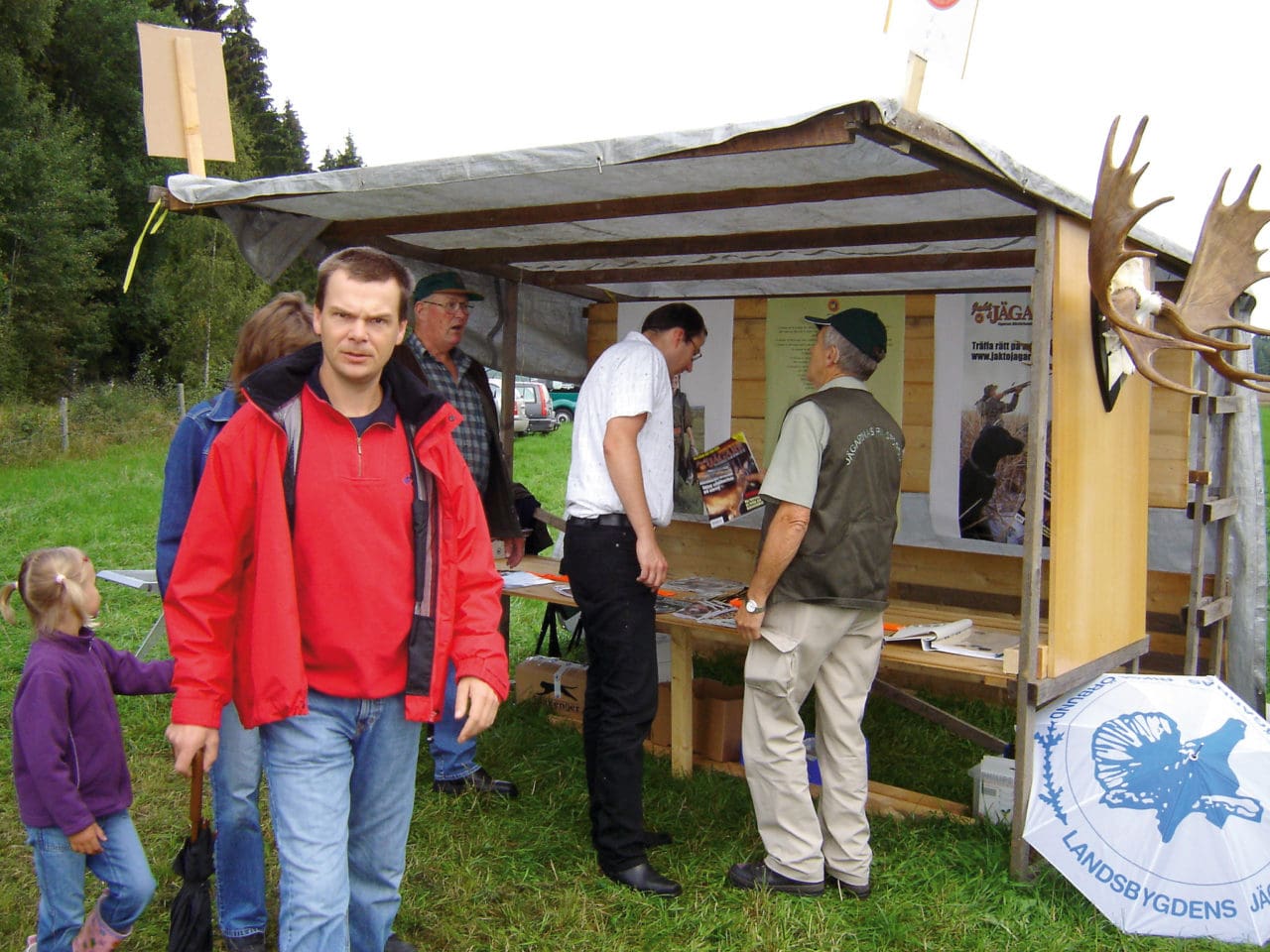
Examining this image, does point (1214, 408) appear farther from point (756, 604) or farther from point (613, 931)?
point (613, 931)

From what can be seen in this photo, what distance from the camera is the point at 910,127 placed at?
110 inches

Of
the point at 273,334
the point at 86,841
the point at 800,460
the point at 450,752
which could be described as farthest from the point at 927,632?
the point at 86,841

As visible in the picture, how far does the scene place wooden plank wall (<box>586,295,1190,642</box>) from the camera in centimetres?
491

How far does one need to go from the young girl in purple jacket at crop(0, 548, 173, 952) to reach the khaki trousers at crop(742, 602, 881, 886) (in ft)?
6.42

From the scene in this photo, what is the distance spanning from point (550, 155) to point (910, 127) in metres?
1.08

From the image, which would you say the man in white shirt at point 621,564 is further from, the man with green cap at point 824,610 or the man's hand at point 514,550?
the man's hand at point 514,550

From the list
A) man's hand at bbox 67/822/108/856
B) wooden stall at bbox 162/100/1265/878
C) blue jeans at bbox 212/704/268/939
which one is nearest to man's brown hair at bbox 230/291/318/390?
wooden stall at bbox 162/100/1265/878

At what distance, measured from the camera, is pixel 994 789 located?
4125 mm

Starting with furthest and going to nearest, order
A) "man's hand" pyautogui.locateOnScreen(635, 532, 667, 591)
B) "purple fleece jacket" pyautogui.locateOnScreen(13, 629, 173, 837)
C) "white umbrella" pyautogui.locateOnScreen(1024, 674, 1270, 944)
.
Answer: "man's hand" pyautogui.locateOnScreen(635, 532, 667, 591)
"white umbrella" pyautogui.locateOnScreen(1024, 674, 1270, 944)
"purple fleece jacket" pyautogui.locateOnScreen(13, 629, 173, 837)

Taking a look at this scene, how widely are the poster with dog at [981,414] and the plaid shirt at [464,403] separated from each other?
2.37m

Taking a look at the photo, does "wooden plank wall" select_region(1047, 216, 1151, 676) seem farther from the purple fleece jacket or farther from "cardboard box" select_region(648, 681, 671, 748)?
the purple fleece jacket

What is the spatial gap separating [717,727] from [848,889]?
1.25 metres

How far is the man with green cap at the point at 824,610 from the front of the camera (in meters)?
3.52

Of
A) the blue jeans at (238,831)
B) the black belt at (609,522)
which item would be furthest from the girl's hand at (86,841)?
the black belt at (609,522)
